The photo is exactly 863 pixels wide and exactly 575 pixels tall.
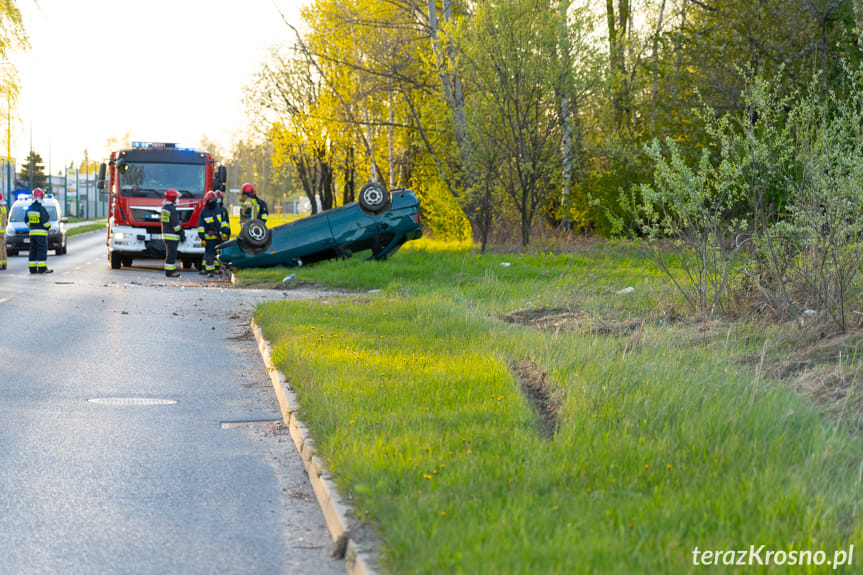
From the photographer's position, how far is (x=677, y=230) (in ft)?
35.7

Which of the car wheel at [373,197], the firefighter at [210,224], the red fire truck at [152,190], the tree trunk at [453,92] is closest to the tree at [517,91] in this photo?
the tree trunk at [453,92]

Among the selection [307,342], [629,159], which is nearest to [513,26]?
[629,159]

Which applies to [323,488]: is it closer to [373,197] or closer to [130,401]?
[130,401]

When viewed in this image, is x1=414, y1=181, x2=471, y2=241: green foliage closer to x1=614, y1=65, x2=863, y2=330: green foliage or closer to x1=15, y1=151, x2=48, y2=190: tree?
x1=614, y1=65, x2=863, y2=330: green foliage

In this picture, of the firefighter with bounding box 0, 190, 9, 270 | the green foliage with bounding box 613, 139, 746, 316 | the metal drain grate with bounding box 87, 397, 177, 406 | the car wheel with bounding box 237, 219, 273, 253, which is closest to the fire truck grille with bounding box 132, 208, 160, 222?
the firefighter with bounding box 0, 190, 9, 270

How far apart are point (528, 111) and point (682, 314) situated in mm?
13652

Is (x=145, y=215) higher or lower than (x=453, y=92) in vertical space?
lower

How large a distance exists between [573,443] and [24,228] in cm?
2908

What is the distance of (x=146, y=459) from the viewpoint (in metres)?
6.42

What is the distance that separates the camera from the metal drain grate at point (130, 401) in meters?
8.30

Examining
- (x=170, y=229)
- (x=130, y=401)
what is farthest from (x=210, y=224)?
(x=130, y=401)

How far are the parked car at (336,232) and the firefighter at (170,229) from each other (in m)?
1.34

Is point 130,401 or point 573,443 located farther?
point 130,401

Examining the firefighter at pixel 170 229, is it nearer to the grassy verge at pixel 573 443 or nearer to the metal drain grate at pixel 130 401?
the grassy verge at pixel 573 443
